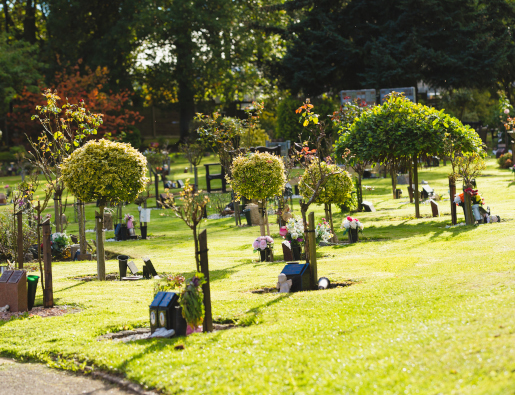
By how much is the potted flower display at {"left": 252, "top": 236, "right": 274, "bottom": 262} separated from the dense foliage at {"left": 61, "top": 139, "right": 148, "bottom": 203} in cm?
265

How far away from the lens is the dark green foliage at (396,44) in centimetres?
3225

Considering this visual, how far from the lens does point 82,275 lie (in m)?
12.1

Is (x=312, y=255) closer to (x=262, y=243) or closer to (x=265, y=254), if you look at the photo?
(x=262, y=243)

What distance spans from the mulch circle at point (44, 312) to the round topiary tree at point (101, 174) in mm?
2322

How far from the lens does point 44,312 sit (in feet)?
29.0

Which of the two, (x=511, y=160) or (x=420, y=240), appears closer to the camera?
(x=420, y=240)

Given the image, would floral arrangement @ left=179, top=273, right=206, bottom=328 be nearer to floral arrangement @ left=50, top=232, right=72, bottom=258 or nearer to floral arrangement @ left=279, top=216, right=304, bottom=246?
floral arrangement @ left=279, top=216, right=304, bottom=246

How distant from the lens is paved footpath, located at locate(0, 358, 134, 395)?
18.5 feet

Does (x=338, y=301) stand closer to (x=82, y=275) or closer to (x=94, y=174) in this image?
(x=94, y=174)

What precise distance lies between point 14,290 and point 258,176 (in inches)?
226

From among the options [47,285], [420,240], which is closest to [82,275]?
[47,285]

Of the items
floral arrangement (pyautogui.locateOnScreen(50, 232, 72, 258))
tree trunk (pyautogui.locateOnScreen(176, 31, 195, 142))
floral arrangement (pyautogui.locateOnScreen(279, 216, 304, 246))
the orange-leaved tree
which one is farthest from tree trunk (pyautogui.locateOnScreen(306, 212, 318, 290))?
tree trunk (pyautogui.locateOnScreen(176, 31, 195, 142))

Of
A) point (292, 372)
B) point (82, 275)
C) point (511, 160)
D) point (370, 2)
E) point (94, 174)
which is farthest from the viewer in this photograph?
point (370, 2)

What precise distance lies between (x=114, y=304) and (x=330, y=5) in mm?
30156
